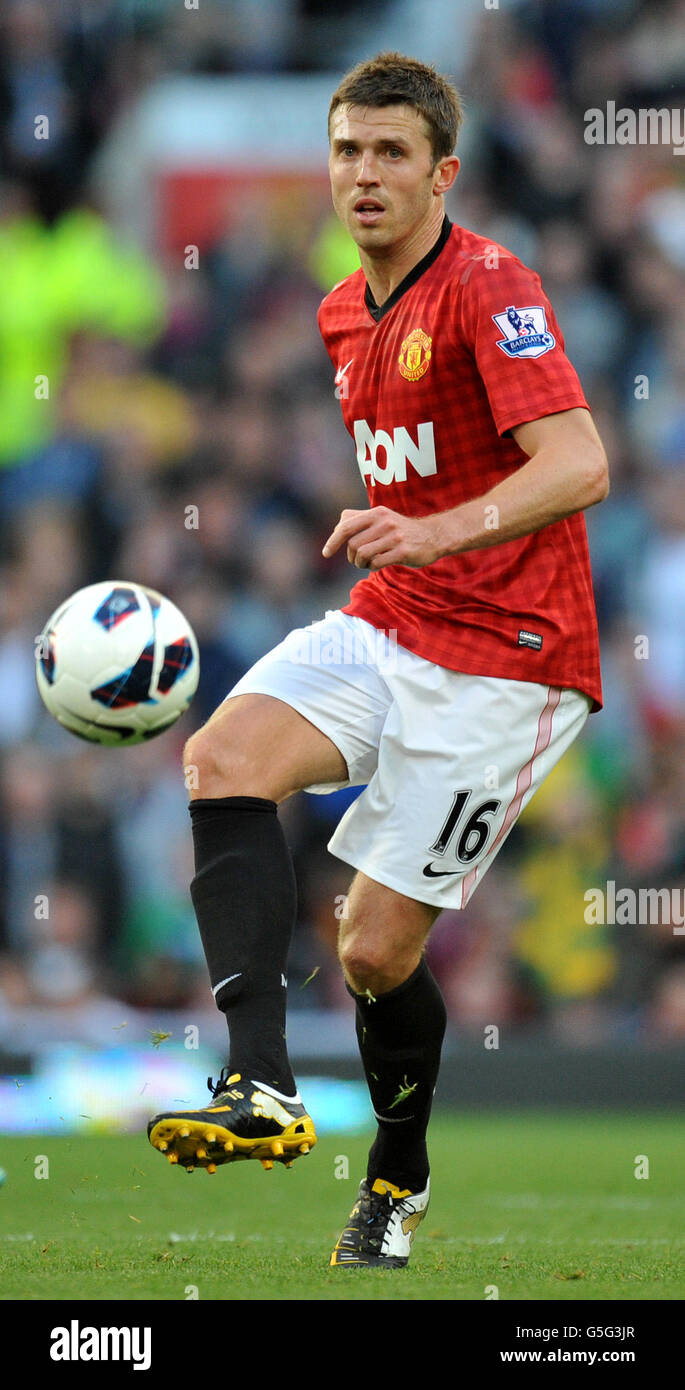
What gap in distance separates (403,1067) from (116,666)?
1278 millimetres

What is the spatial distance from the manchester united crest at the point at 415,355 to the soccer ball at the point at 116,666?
3.30 feet

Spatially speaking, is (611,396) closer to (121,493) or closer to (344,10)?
(121,493)

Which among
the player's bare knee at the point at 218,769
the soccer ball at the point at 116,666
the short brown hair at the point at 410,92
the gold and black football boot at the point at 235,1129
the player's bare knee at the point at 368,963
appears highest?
the short brown hair at the point at 410,92

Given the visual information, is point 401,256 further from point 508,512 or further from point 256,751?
point 256,751

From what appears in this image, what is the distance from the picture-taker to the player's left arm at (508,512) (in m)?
4.19

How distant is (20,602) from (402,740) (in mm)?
5990

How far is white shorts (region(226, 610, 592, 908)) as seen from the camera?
474 cm

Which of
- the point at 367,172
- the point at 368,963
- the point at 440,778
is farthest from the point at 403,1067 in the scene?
the point at 367,172

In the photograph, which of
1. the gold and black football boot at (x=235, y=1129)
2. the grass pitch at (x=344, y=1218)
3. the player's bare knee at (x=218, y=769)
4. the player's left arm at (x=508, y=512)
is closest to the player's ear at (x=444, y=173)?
the player's left arm at (x=508, y=512)

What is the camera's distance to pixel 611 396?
11391mm

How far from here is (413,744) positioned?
4746mm

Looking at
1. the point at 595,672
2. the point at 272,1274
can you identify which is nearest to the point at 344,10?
the point at 595,672

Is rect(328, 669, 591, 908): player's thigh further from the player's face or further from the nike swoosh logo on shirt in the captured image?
the player's face

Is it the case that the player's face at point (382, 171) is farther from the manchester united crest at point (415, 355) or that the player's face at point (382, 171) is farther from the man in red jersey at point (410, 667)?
the manchester united crest at point (415, 355)
